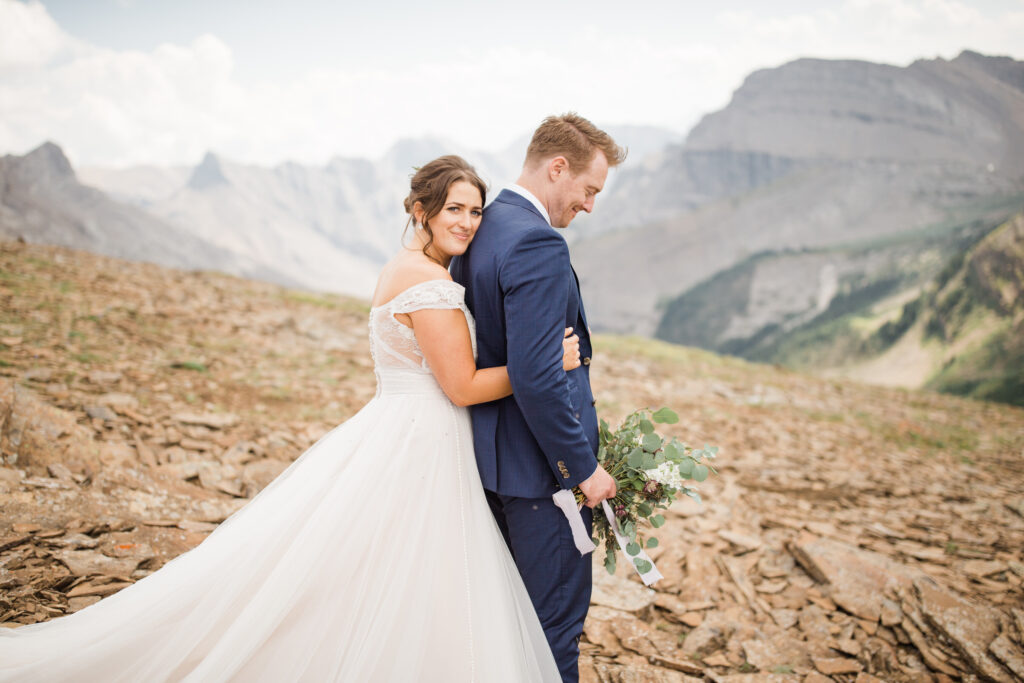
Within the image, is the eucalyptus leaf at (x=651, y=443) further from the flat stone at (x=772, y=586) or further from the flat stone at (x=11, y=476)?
the flat stone at (x=11, y=476)

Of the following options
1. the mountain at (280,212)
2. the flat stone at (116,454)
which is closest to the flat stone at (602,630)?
the flat stone at (116,454)

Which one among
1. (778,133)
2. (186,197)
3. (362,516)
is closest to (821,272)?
(778,133)

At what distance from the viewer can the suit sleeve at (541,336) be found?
6.88 ft

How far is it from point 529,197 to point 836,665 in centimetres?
331

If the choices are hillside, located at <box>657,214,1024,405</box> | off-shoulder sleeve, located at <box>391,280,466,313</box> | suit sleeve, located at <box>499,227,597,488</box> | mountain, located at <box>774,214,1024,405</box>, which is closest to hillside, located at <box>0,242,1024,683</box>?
suit sleeve, located at <box>499,227,597,488</box>

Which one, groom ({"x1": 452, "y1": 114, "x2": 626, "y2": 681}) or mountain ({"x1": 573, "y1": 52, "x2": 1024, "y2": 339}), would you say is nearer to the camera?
groom ({"x1": 452, "y1": 114, "x2": 626, "y2": 681})

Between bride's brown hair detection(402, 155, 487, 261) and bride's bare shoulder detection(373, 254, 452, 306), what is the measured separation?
3.6 inches

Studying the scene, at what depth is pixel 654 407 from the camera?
9.23m

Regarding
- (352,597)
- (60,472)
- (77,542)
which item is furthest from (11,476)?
(352,597)

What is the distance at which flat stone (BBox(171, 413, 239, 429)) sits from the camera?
5.50 meters

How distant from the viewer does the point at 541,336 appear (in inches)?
82.5

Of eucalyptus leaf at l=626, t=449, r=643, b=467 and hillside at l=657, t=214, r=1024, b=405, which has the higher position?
eucalyptus leaf at l=626, t=449, r=643, b=467

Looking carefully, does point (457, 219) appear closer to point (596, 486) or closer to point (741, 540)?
point (596, 486)

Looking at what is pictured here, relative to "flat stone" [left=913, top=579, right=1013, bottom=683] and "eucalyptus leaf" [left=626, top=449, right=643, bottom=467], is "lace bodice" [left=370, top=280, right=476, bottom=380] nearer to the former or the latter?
"eucalyptus leaf" [left=626, top=449, right=643, bottom=467]
